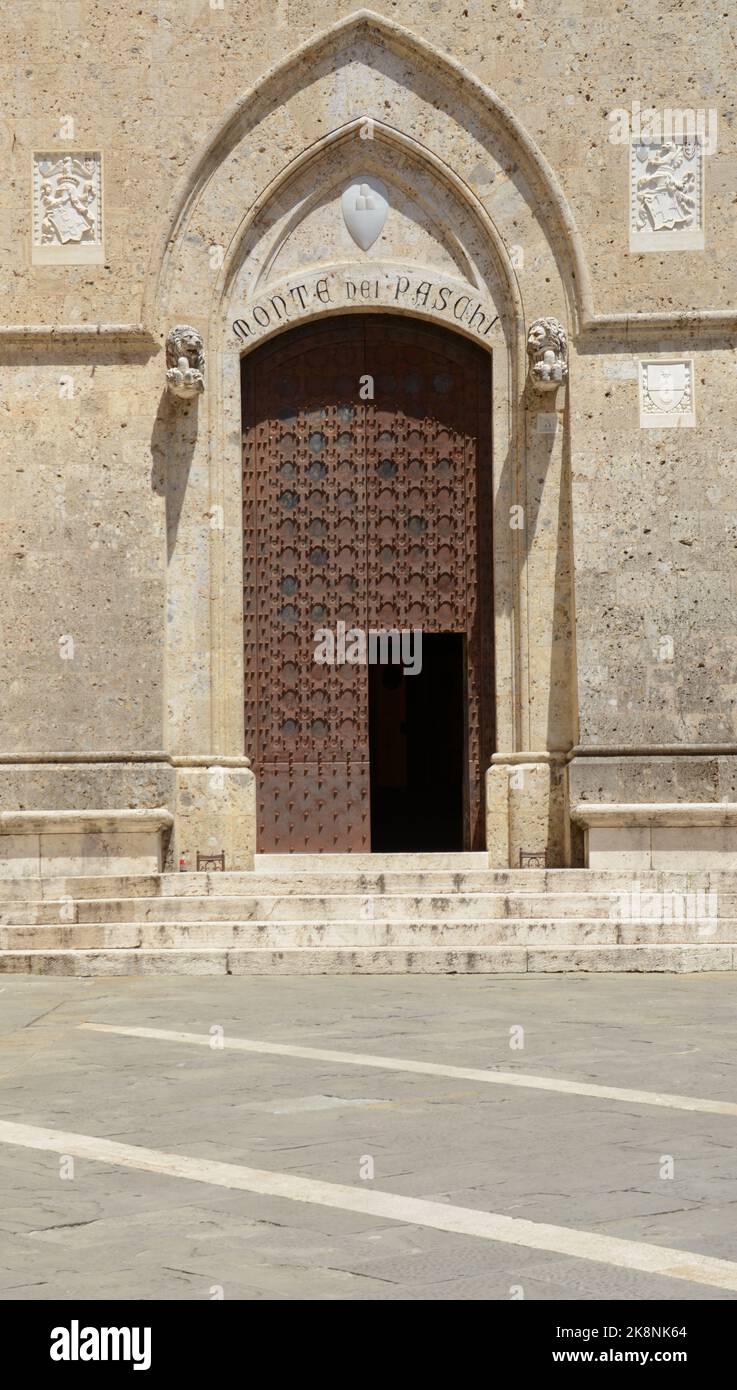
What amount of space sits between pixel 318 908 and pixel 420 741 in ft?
32.3

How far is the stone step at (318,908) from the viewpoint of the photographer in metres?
12.5

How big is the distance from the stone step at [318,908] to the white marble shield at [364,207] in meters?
5.66

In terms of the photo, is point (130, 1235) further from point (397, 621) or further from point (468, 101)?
point (468, 101)

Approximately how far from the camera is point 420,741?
73.2 feet

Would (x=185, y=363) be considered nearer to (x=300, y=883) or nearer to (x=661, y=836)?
(x=300, y=883)

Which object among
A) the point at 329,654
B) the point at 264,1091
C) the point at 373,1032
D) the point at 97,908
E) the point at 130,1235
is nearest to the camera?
the point at 130,1235

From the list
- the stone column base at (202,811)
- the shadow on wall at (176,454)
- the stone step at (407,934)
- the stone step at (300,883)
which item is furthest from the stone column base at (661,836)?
the shadow on wall at (176,454)

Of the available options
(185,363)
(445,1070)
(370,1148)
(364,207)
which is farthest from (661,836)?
(370,1148)

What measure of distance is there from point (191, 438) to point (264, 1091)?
8.34 meters

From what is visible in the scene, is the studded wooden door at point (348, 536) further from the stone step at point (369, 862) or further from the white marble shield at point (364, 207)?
the white marble shield at point (364, 207)

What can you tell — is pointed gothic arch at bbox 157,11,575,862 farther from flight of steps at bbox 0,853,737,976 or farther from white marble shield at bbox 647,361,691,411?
flight of steps at bbox 0,853,737,976

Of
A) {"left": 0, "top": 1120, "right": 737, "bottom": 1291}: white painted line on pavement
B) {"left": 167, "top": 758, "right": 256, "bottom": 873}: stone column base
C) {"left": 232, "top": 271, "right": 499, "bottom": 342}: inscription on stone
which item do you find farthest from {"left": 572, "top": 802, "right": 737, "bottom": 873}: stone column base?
{"left": 0, "top": 1120, "right": 737, "bottom": 1291}: white painted line on pavement

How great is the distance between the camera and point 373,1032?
8.79 meters
